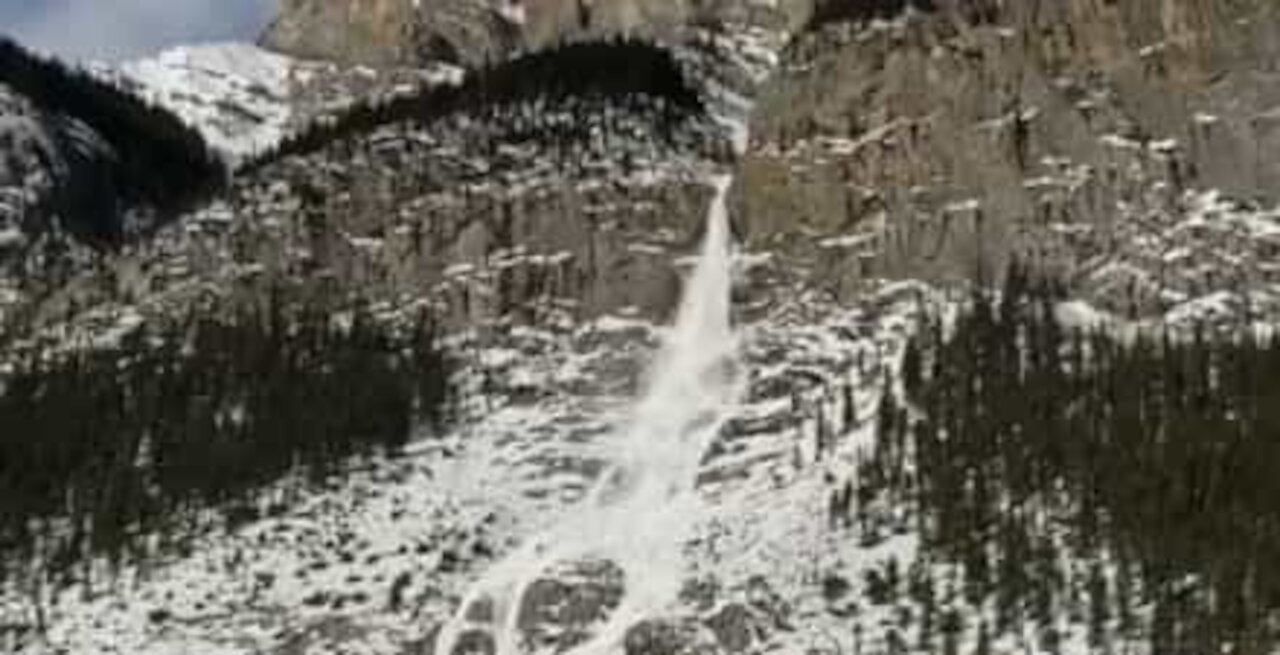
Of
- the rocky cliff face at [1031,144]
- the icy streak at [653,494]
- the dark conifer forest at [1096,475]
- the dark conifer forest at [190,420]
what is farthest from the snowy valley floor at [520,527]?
the rocky cliff face at [1031,144]

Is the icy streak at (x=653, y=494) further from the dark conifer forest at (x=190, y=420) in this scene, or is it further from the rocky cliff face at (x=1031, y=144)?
the dark conifer forest at (x=190, y=420)

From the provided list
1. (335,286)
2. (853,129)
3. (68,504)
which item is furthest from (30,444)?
(853,129)

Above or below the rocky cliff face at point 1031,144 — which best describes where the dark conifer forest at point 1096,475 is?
below

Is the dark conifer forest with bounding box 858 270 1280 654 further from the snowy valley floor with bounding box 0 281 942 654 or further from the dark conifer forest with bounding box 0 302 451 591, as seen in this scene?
the dark conifer forest with bounding box 0 302 451 591

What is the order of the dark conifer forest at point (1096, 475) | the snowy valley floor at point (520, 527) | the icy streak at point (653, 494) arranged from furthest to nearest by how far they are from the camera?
the icy streak at point (653, 494) < the snowy valley floor at point (520, 527) < the dark conifer forest at point (1096, 475)

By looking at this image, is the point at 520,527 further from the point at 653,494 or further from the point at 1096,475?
the point at 1096,475

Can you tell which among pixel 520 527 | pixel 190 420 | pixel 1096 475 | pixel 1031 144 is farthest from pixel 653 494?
pixel 1031 144
